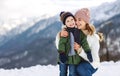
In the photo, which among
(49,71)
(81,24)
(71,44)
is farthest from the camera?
(49,71)

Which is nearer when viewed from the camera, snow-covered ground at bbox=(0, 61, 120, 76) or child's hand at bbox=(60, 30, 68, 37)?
child's hand at bbox=(60, 30, 68, 37)

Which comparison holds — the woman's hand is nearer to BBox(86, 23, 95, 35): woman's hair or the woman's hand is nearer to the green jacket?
the green jacket

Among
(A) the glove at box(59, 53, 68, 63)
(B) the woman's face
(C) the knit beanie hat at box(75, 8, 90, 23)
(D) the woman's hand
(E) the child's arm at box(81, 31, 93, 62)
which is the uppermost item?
(C) the knit beanie hat at box(75, 8, 90, 23)

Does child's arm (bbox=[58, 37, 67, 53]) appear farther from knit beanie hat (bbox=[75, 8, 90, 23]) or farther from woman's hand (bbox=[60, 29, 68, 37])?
knit beanie hat (bbox=[75, 8, 90, 23])

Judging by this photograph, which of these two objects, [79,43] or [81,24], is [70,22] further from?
[79,43]

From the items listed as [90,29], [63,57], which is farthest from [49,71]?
[90,29]

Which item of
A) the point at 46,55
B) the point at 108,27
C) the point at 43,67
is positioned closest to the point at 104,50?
the point at 108,27

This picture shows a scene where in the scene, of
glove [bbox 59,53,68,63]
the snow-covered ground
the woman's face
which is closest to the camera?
glove [bbox 59,53,68,63]

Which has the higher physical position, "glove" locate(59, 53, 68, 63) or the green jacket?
the green jacket

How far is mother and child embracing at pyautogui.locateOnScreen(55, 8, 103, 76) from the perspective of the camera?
7289 millimetres

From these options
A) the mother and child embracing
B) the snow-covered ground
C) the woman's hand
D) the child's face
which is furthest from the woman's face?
the snow-covered ground

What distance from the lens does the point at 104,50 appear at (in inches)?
1511

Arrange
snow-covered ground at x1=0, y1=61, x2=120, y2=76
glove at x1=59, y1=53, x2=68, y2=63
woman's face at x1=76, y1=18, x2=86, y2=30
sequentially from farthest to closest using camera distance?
snow-covered ground at x1=0, y1=61, x2=120, y2=76 < woman's face at x1=76, y1=18, x2=86, y2=30 < glove at x1=59, y1=53, x2=68, y2=63

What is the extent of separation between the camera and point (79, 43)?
24.1 feet
